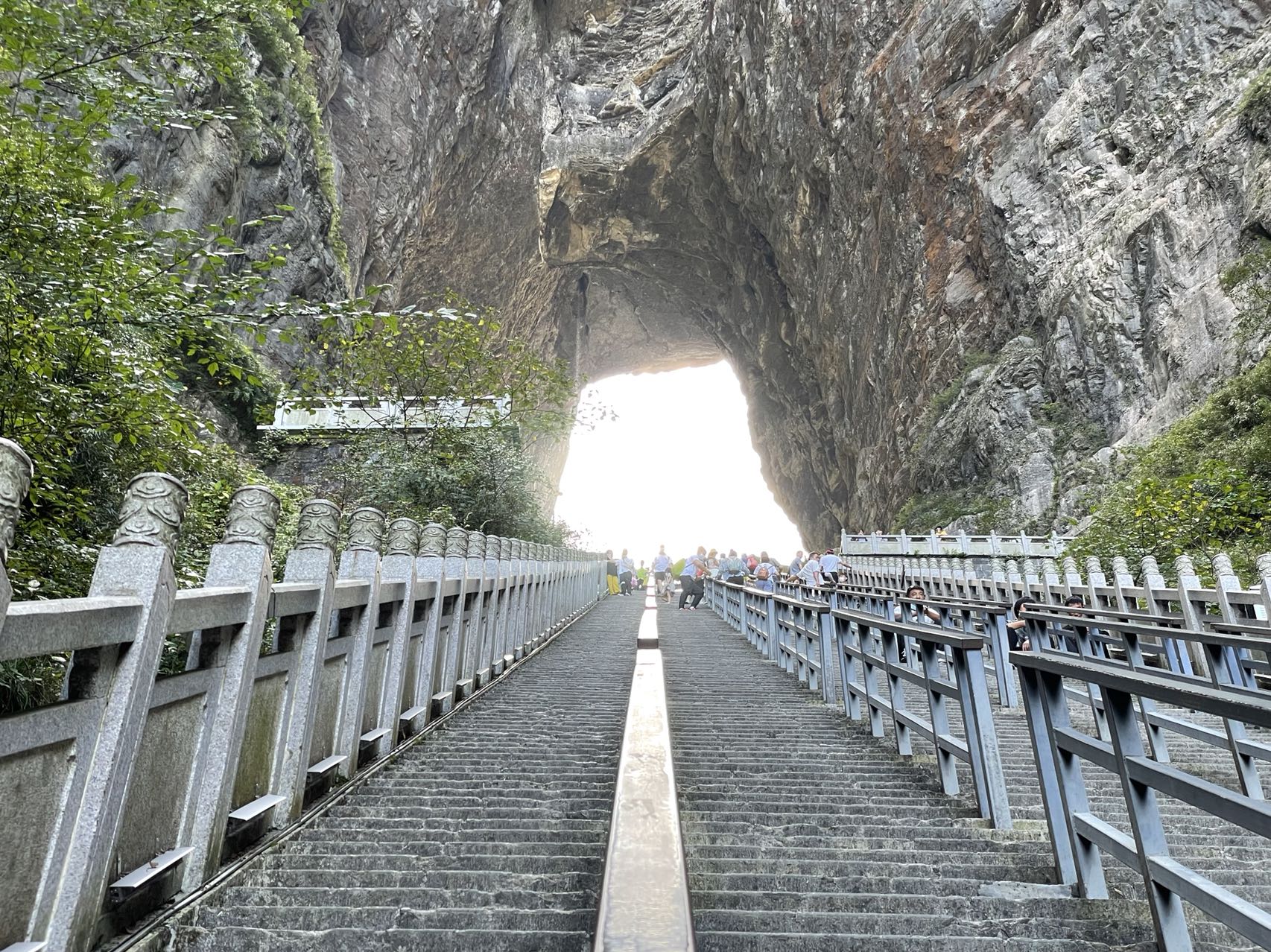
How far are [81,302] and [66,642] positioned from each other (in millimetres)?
2814

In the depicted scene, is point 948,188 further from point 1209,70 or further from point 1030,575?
point 1030,575

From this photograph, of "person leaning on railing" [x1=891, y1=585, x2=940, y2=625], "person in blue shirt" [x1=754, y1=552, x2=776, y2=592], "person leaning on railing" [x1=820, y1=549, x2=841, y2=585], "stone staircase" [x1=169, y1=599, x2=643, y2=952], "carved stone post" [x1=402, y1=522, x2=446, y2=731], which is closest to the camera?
"stone staircase" [x1=169, y1=599, x2=643, y2=952]

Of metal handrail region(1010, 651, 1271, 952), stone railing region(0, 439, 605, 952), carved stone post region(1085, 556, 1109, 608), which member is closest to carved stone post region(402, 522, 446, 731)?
stone railing region(0, 439, 605, 952)

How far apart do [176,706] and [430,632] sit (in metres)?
2.64

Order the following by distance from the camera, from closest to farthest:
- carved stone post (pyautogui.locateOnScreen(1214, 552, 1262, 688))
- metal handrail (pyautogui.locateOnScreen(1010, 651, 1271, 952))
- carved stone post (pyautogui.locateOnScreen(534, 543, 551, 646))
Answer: metal handrail (pyautogui.locateOnScreen(1010, 651, 1271, 952)) < carved stone post (pyautogui.locateOnScreen(1214, 552, 1262, 688)) < carved stone post (pyautogui.locateOnScreen(534, 543, 551, 646))

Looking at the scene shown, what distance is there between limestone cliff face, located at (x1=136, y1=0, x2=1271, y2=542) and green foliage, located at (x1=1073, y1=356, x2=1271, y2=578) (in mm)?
3183

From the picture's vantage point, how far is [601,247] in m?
40.9

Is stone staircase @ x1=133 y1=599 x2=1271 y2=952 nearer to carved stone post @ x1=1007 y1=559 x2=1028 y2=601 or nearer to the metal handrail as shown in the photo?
the metal handrail

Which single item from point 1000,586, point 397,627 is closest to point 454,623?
point 397,627

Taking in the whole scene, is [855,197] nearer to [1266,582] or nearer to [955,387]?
[955,387]

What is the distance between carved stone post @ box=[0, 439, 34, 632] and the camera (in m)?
1.55

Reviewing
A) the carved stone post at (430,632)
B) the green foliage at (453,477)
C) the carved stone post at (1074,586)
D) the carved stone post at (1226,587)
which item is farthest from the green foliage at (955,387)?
the carved stone post at (430,632)

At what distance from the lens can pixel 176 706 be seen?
2.37 meters

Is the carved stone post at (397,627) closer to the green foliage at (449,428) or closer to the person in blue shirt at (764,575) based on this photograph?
the green foliage at (449,428)
